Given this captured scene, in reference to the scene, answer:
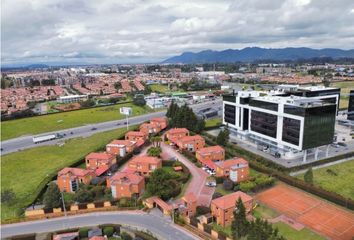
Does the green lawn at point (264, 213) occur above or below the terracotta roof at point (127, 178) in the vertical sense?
below

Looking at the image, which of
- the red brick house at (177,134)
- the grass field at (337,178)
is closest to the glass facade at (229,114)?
the red brick house at (177,134)

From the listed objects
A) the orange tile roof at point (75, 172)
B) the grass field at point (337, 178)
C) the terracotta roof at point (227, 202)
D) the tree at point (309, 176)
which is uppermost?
the orange tile roof at point (75, 172)

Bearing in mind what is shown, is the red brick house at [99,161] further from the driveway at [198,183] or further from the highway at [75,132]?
the highway at [75,132]

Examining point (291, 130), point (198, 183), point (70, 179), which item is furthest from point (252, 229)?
point (291, 130)

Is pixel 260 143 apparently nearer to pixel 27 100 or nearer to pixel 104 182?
pixel 104 182

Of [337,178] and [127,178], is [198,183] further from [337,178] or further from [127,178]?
[337,178]

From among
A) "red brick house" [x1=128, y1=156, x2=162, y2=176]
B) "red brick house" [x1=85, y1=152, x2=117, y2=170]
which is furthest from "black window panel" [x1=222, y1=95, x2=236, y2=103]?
"red brick house" [x1=85, y1=152, x2=117, y2=170]
